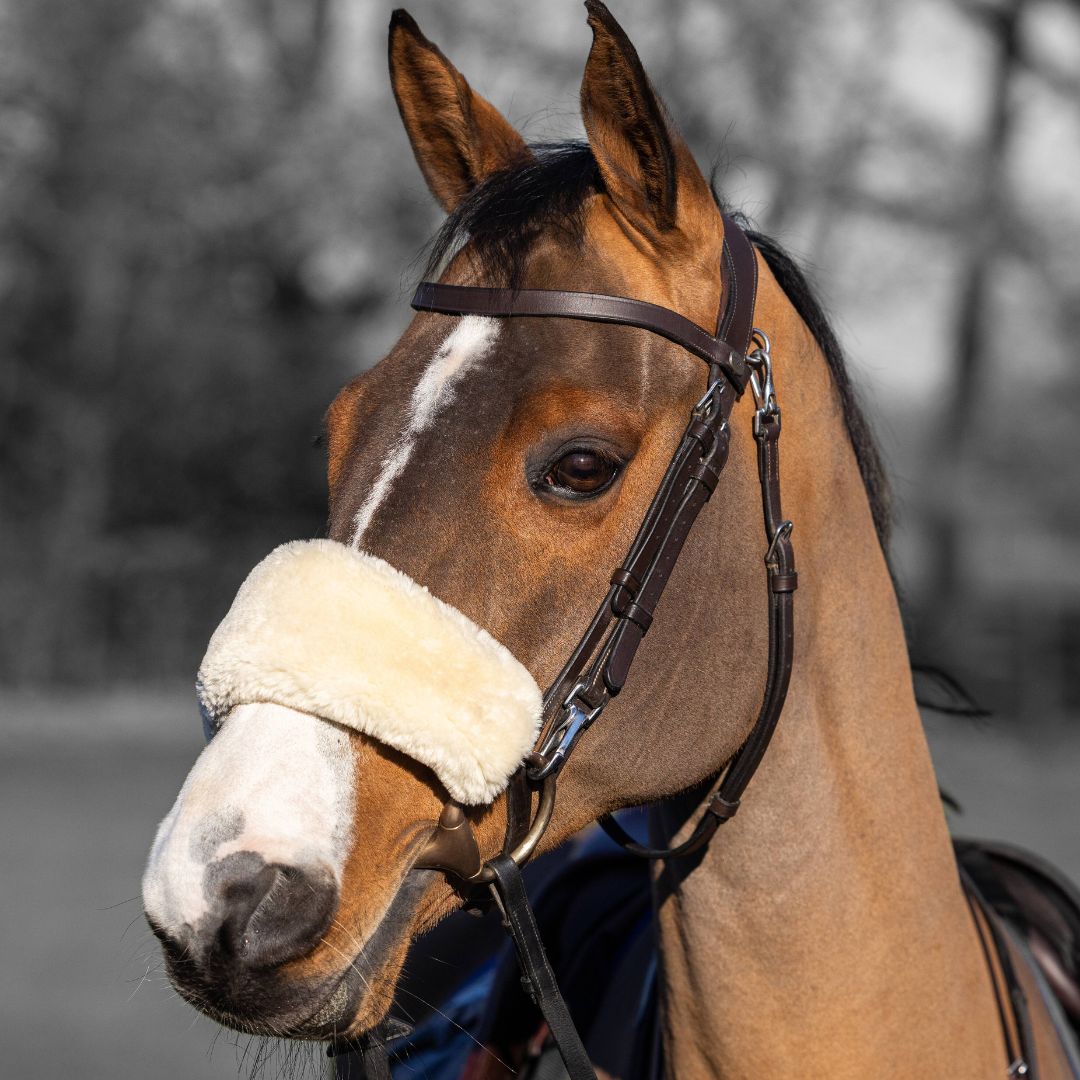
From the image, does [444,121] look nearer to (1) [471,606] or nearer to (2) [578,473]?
(2) [578,473]

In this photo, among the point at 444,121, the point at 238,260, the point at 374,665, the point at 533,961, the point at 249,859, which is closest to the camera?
the point at 249,859

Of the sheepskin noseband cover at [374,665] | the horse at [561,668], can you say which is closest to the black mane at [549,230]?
the horse at [561,668]

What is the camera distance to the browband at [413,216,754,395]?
77.1 inches

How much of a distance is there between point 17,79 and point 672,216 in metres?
20.2

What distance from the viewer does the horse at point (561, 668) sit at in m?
1.66

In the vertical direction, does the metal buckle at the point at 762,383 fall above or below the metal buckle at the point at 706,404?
above

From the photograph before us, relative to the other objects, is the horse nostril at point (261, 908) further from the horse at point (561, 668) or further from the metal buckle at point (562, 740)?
the metal buckle at point (562, 740)

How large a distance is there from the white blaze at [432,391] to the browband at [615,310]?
4 cm

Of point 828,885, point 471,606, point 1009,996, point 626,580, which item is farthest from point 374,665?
point 1009,996

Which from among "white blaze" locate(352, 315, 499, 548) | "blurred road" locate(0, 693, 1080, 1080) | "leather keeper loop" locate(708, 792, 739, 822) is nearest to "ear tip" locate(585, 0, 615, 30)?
"white blaze" locate(352, 315, 499, 548)

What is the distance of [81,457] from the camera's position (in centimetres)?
1870

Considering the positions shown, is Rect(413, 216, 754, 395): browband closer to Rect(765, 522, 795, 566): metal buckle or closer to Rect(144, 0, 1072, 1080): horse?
Rect(144, 0, 1072, 1080): horse

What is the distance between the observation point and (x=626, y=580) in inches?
74.3

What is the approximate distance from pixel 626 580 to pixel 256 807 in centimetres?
63
